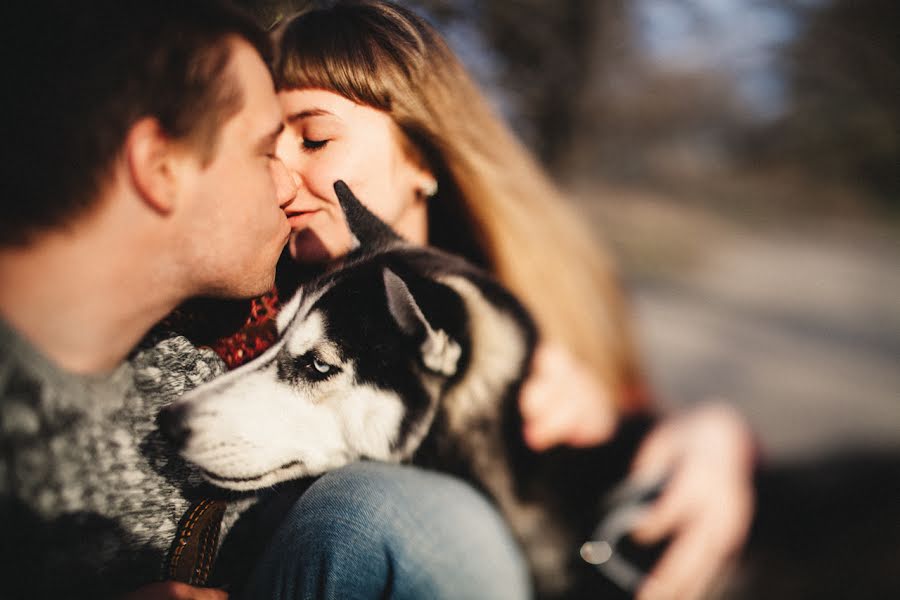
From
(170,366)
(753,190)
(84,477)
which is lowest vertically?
(84,477)

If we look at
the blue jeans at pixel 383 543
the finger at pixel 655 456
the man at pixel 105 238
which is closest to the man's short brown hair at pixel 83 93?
the man at pixel 105 238

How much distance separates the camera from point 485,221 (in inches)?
44.1

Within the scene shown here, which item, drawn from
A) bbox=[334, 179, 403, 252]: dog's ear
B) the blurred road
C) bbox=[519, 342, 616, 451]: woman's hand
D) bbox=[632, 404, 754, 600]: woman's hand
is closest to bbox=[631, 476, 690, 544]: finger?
bbox=[632, 404, 754, 600]: woman's hand

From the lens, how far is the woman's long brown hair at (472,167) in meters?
0.85

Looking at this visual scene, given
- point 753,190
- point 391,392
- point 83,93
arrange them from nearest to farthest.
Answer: point 83,93 < point 391,392 < point 753,190

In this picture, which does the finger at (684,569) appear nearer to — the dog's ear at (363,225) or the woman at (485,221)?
the woman at (485,221)

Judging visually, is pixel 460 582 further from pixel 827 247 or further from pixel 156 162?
pixel 827 247

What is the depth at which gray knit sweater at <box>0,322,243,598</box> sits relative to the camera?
0.65 meters

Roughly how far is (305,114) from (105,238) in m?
0.32

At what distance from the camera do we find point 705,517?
1327 mm

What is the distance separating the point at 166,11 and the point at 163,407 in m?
0.48

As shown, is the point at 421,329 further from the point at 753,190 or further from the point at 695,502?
the point at 753,190

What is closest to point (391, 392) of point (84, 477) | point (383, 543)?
point (383, 543)

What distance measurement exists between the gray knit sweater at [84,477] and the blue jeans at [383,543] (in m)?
0.17
